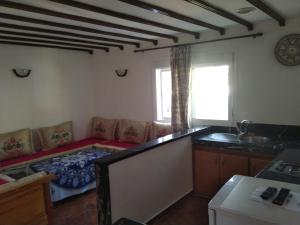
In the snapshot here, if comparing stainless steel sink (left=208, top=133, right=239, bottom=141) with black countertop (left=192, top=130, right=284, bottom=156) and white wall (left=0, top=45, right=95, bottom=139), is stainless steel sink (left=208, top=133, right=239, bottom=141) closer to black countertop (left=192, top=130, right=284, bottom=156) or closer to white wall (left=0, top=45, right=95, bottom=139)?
black countertop (left=192, top=130, right=284, bottom=156)

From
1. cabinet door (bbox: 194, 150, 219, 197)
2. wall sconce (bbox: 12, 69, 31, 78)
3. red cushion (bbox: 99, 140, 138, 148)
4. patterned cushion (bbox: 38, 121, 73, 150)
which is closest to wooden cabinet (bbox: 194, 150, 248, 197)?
cabinet door (bbox: 194, 150, 219, 197)

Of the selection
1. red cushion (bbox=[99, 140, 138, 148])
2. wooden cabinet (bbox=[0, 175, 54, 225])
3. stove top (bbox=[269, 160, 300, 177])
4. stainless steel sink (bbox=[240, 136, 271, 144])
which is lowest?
wooden cabinet (bbox=[0, 175, 54, 225])

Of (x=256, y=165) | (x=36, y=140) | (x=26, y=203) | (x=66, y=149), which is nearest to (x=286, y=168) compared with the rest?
(x=256, y=165)

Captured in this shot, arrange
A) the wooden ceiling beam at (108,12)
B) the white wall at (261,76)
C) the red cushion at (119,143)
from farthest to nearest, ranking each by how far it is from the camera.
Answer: the red cushion at (119,143)
the white wall at (261,76)
the wooden ceiling beam at (108,12)

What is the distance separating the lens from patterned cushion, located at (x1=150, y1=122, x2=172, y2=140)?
382cm

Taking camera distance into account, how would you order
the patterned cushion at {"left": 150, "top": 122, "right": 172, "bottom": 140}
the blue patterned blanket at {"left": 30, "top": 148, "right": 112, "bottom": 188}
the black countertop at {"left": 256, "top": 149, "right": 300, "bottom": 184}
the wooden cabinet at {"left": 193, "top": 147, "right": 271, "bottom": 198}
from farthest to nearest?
the patterned cushion at {"left": 150, "top": 122, "right": 172, "bottom": 140}, the blue patterned blanket at {"left": 30, "top": 148, "right": 112, "bottom": 188}, the wooden cabinet at {"left": 193, "top": 147, "right": 271, "bottom": 198}, the black countertop at {"left": 256, "top": 149, "right": 300, "bottom": 184}

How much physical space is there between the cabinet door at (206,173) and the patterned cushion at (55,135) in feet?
7.54

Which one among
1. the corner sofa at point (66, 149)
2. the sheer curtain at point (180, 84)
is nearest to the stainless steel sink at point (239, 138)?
the sheer curtain at point (180, 84)

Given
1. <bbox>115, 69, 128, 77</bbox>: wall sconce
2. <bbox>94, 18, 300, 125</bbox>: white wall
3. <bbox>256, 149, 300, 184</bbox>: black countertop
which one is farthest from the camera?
<bbox>115, 69, 128, 77</bbox>: wall sconce

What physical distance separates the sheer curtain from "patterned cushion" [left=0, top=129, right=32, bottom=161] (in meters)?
2.22

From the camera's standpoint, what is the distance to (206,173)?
3172 millimetres

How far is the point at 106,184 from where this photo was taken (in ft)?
7.09

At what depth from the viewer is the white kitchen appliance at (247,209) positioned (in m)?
1.21

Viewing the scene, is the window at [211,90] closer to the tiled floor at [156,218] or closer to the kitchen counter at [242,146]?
the kitchen counter at [242,146]
